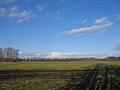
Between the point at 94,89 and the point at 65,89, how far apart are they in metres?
2.18

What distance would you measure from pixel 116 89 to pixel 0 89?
872 cm

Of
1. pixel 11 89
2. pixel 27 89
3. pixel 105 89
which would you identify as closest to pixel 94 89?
pixel 105 89

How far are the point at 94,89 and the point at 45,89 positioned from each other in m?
3.71

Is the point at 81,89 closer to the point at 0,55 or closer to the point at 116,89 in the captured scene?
the point at 116,89

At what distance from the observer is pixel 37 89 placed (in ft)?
54.0

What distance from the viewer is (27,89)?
54.0ft

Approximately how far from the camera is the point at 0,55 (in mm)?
192625

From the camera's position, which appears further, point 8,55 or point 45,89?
point 8,55

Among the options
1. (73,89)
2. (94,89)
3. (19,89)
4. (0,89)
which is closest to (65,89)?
(73,89)

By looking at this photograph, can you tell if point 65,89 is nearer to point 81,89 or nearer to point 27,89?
point 81,89

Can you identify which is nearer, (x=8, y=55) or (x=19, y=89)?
A: (x=19, y=89)

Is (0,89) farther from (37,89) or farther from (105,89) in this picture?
(105,89)

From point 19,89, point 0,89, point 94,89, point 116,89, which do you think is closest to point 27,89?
point 19,89

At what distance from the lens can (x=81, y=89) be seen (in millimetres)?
15977
